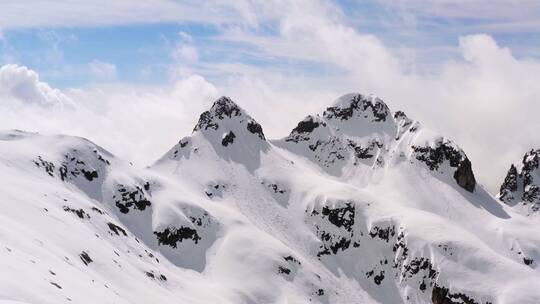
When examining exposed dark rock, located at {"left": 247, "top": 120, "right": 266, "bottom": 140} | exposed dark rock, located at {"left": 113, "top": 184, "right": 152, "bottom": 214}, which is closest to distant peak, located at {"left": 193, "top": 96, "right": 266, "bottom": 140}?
exposed dark rock, located at {"left": 247, "top": 120, "right": 266, "bottom": 140}

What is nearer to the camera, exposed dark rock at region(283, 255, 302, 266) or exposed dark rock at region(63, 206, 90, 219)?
exposed dark rock at region(63, 206, 90, 219)

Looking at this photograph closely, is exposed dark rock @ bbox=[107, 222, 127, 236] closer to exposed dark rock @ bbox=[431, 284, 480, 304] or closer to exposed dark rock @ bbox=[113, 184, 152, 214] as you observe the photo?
exposed dark rock @ bbox=[113, 184, 152, 214]

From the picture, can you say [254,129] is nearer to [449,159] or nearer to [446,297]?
[449,159]

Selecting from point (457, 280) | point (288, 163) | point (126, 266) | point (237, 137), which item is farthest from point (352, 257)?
point (126, 266)

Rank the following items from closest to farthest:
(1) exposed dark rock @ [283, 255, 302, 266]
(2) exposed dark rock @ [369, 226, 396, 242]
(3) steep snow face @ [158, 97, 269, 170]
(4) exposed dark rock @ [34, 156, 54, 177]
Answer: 1. (4) exposed dark rock @ [34, 156, 54, 177]
2. (1) exposed dark rock @ [283, 255, 302, 266]
3. (2) exposed dark rock @ [369, 226, 396, 242]
4. (3) steep snow face @ [158, 97, 269, 170]

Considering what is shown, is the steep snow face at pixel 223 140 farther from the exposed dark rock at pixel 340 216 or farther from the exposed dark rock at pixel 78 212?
the exposed dark rock at pixel 78 212

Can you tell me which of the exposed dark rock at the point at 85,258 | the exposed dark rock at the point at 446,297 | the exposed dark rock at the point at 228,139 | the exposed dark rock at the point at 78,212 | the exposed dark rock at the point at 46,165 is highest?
the exposed dark rock at the point at 228,139

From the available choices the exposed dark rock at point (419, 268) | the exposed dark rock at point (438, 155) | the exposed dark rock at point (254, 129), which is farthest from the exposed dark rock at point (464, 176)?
the exposed dark rock at point (254, 129)
